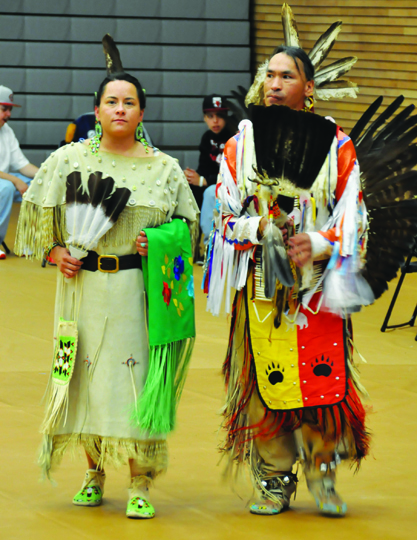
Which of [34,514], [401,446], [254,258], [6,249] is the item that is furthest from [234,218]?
[6,249]

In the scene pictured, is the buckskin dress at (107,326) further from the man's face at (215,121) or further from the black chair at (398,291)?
the man's face at (215,121)

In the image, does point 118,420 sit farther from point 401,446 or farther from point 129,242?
point 401,446

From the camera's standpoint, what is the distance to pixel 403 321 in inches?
225

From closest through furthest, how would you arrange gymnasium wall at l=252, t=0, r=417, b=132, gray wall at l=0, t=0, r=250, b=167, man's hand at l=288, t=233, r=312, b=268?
man's hand at l=288, t=233, r=312, b=268
gymnasium wall at l=252, t=0, r=417, b=132
gray wall at l=0, t=0, r=250, b=167

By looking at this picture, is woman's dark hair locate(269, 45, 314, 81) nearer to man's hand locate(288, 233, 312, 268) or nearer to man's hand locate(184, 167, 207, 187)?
man's hand locate(288, 233, 312, 268)

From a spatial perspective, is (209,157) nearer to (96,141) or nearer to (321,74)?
(321,74)

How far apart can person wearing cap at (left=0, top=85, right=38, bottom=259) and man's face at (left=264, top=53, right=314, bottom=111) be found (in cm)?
470

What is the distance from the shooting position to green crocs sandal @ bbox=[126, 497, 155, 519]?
2.72m

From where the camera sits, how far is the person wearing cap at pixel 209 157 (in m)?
7.18

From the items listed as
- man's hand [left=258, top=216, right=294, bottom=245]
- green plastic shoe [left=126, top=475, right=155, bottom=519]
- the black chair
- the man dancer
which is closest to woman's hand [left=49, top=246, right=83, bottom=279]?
the man dancer

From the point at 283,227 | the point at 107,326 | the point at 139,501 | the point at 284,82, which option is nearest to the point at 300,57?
the point at 284,82

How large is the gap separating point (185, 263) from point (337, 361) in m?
0.59

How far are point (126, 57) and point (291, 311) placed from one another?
26.2ft

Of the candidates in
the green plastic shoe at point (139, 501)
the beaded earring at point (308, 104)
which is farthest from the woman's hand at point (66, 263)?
the beaded earring at point (308, 104)
